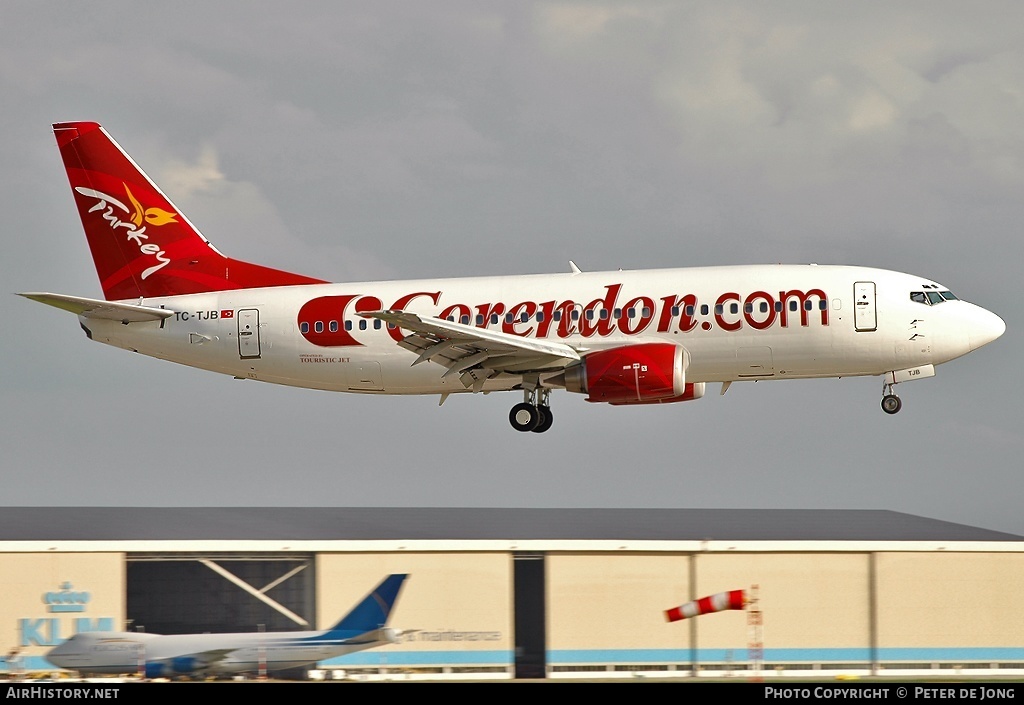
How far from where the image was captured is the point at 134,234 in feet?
176

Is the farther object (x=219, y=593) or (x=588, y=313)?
(x=588, y=313)

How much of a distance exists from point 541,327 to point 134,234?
54.4 ft

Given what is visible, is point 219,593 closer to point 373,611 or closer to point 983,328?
point 373,611

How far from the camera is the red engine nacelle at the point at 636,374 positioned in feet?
144

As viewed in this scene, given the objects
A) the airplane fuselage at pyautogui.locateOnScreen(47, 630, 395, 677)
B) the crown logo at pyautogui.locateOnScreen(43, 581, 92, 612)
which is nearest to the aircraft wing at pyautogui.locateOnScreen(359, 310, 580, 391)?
the airplane fuselage at pyautogui.locateOnScreen(47, 630, 395, 677)

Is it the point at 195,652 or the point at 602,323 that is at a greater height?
the point at 602,323

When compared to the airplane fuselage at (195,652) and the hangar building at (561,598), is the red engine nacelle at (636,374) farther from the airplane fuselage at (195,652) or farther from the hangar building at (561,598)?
the airplane fuselage at (195,652)

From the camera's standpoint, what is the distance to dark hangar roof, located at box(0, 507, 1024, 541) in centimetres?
4731

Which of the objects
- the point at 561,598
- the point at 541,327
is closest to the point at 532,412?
the point at 541,327

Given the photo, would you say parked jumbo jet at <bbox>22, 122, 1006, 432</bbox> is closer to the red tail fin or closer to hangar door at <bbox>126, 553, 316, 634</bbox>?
the red tail fin

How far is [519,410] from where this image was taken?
4806 cm

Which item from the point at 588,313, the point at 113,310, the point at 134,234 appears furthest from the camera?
the point at 134,234

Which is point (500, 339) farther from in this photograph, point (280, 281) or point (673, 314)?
point (280, 281)
